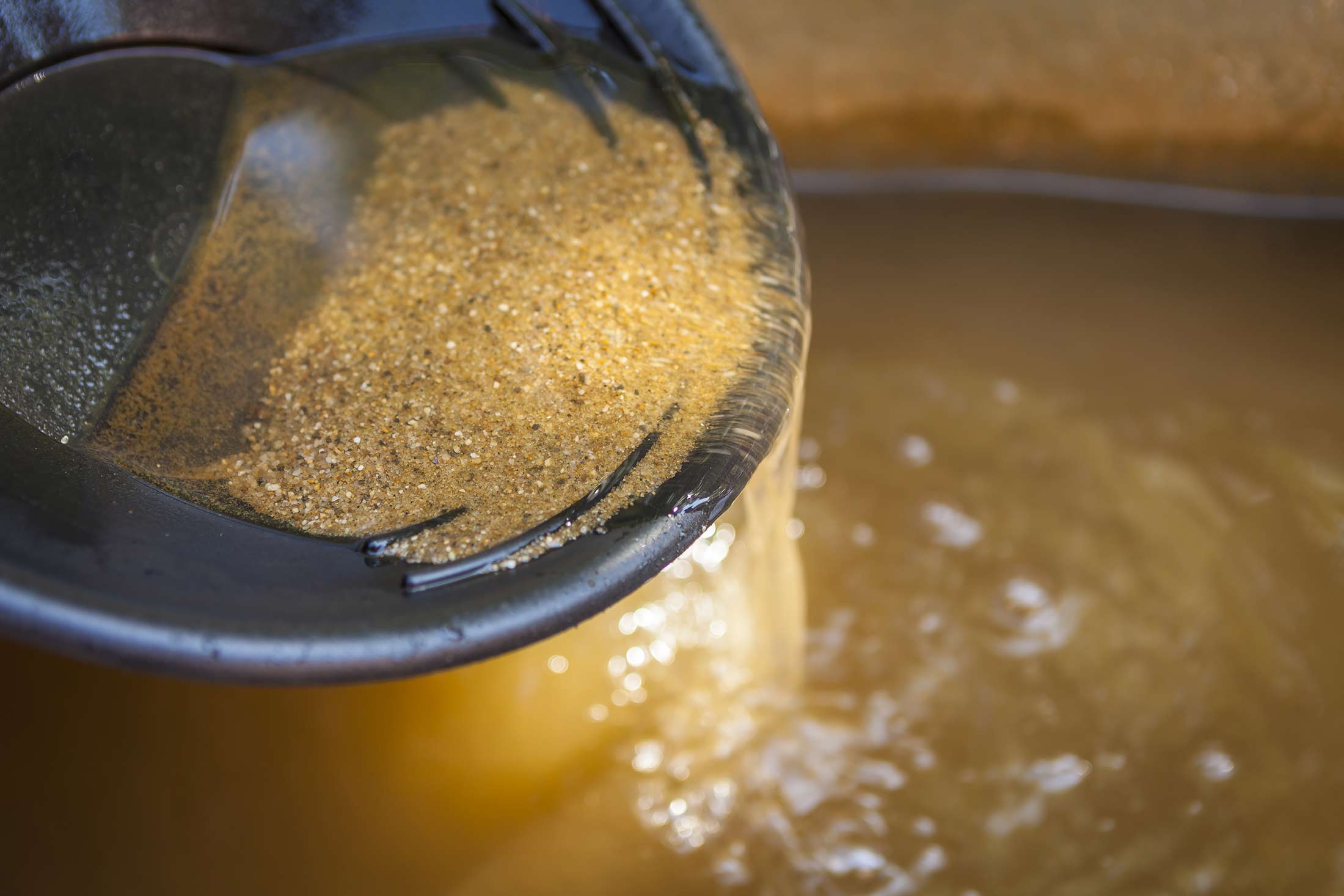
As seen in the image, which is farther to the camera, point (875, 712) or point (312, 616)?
point (875, 712)

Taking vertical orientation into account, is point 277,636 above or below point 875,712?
above

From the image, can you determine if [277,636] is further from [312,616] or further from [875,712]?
[875,712]

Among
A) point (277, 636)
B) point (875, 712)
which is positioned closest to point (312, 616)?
point (277, 636)

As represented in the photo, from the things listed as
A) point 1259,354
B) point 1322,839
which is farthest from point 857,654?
point 1259,354

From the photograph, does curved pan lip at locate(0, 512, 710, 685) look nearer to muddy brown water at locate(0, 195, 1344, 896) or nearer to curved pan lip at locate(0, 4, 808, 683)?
curved pan lip at locate(0, 4, 808, 683)

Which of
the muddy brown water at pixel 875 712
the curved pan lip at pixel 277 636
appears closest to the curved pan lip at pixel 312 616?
the curved pan lip at pixel 277 636

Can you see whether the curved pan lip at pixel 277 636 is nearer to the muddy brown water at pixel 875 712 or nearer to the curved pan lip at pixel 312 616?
the curved pan lip at pixel 312 616

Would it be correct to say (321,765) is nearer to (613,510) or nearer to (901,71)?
(613,510)

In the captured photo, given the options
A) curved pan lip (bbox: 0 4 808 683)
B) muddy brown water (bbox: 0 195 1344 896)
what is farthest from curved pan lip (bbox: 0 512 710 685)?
muddy brown water (bbox: 0 195 1344 896)
